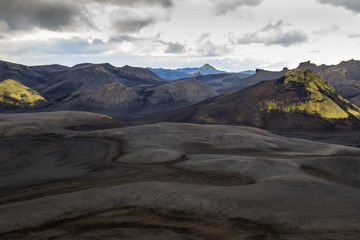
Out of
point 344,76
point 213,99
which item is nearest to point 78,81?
point 213,99

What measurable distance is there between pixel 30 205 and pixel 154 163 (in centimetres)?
1024

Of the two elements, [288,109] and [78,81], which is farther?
[78,81]

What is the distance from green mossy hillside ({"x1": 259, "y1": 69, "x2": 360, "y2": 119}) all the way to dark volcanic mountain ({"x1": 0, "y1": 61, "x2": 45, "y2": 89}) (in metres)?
149

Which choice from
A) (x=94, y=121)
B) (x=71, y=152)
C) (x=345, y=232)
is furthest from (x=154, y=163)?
(x=94, y=121)

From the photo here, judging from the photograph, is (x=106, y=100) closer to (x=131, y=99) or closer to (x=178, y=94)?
(x=131, y=99)

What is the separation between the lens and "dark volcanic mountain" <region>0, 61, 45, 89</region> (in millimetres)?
154125

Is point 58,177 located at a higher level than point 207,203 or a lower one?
lower

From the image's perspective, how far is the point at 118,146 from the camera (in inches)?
1043

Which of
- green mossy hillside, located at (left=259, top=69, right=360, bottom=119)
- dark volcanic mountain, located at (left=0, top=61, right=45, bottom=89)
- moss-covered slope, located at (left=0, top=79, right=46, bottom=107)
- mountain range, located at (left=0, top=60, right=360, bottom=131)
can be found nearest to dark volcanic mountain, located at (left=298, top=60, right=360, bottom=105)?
mountain range, located at (left=0, top=60, right=360, bottom=131)

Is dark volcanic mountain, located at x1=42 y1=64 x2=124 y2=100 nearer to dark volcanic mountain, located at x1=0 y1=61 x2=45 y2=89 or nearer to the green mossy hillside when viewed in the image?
dark volcanic mountain, located at x1=0 y1=61 x2=45 y2=89

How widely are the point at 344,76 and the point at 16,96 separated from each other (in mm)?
160045

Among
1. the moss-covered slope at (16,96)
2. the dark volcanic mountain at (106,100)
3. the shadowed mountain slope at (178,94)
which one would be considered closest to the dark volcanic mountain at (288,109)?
the shadowed mountain slope at (178,94)

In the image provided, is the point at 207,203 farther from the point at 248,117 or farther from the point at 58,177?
the point at 248,117

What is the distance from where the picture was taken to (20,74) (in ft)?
533
